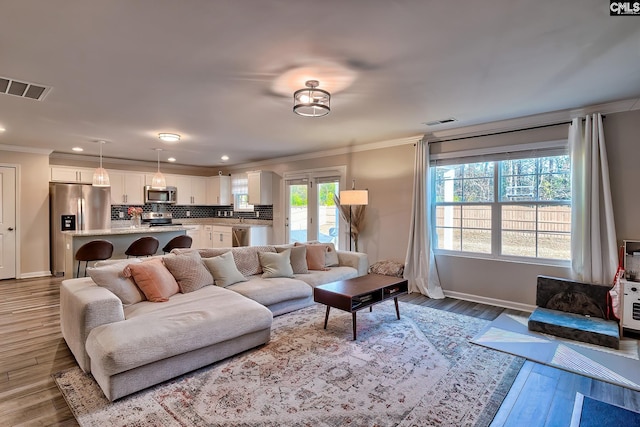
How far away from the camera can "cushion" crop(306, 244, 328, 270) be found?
188 inches

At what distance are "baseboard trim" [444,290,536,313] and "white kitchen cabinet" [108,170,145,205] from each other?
6.87 metres

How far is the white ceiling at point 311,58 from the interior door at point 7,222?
212cm

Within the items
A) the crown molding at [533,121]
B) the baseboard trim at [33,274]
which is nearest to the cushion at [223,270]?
the crown molding at [533,121]

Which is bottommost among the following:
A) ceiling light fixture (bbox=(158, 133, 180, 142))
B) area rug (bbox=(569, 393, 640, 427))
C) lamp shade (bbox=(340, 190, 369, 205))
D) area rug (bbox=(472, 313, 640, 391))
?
area rug (bbox=(569, 393, 640, 427))

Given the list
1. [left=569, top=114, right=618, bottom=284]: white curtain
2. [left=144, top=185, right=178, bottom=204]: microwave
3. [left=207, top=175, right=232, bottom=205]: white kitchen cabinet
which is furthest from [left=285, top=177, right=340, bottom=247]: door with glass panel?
[left=569, top=114, right=618, bottom=284]: white curtain

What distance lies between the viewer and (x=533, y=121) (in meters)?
4.09

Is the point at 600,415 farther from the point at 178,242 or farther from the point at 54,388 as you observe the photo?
the point at 178,242

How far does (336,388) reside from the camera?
2402mm

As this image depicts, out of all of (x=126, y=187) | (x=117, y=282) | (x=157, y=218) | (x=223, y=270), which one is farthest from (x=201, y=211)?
(x=117, y=282)

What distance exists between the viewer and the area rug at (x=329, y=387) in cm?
207

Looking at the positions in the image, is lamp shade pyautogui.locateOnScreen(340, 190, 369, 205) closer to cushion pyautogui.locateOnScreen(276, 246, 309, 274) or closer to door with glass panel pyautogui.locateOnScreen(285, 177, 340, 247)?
door with glass panel pyautogui.locateOnScreen(285, 177, 340, 247)

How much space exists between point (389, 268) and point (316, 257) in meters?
1.28

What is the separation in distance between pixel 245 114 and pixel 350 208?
2555 mm

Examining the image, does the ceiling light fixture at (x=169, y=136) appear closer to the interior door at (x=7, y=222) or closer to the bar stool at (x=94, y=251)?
the bar stool at (x=94, y=251)
